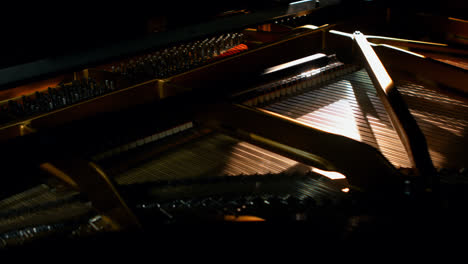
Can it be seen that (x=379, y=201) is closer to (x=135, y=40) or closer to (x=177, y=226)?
(x=177, y=226)

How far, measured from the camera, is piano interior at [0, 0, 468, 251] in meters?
1.75

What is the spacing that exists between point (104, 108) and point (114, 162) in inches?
10.8

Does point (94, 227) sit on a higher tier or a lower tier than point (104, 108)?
lower

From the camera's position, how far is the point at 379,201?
1771mm

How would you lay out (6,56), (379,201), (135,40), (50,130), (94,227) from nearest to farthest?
(50,130)
(379,201)
(94,227)
(135,40)
(6,56)

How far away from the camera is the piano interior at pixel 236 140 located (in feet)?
5.74

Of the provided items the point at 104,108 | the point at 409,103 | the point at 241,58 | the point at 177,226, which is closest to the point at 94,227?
the point at 177,226

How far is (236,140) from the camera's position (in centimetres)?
252

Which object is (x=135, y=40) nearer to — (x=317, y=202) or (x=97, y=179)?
(x=97, y=179)

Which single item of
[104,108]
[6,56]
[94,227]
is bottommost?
[94,227]

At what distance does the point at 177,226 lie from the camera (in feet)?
5.71

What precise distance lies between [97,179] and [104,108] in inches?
19.8

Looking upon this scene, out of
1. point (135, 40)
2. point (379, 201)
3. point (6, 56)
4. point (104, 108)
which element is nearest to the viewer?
point (379, 201)

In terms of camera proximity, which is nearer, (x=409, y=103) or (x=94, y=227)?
(x=94, y=227)
